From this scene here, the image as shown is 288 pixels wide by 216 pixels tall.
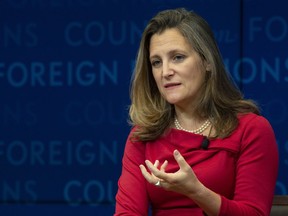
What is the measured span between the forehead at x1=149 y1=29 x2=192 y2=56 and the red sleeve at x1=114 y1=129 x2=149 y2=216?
1.00ft

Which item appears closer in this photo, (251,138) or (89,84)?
(251,138)

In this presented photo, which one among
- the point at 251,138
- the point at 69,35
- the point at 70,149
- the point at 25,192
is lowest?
the point at 25,192

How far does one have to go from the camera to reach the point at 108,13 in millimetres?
3760

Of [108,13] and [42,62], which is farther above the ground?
[108,13]

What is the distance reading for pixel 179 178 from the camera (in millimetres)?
1831

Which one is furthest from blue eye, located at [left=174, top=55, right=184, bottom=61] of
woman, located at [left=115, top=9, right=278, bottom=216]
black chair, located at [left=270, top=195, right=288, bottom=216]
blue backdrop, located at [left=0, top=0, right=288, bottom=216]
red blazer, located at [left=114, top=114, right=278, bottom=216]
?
blue backdrop, located at [left=0, top=0, right=288, bottom=216]

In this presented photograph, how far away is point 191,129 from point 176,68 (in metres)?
0.21

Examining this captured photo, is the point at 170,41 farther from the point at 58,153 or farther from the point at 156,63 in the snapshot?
the point at 58,153

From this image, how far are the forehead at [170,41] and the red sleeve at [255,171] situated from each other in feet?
1.01

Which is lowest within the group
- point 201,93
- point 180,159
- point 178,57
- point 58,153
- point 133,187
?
point 58,153

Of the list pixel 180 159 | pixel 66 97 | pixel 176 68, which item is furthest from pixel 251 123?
pixel 66 97

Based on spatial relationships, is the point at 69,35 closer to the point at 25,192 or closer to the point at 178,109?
the point at 25,192

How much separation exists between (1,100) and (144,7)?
0.91m

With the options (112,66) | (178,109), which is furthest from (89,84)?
(178,109)
